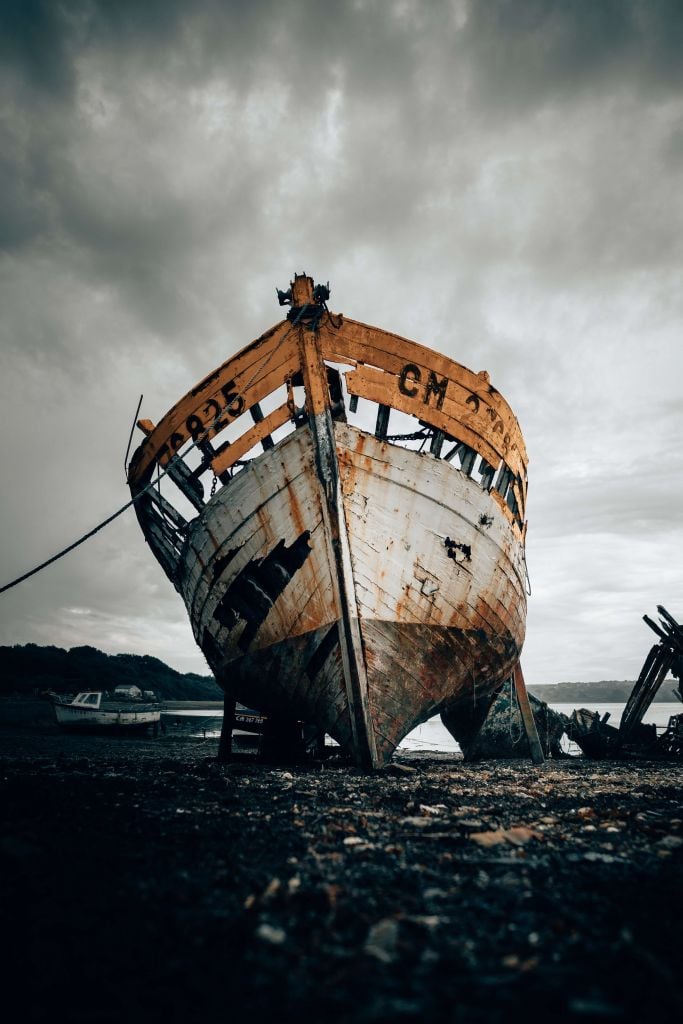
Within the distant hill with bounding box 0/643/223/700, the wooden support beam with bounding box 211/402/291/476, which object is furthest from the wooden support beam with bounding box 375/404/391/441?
the distant hill with bounding box 0/643/223/700

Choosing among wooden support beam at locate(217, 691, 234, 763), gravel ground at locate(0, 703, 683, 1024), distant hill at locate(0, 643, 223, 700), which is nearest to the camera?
gravel ground at locate(0, 703, 683, 1024)

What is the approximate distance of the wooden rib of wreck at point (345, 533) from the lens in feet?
17.0

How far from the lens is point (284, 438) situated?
5.61m

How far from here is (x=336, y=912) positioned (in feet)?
5.12

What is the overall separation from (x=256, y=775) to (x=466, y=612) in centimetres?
311

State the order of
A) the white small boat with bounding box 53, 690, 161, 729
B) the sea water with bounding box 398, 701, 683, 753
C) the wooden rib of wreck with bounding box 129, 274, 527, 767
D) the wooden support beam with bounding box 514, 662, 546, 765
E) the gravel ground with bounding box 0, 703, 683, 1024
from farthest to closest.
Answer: the sea water with bounding box 398, 701, 683, 753 < the white small boat with bounding box 53, 690, 161, 729 < the wooden support beam with bounding box 514, 662, 546, 765 < the wooden rib of wreck with bounding box 129, 274, 527, 767 < the gravel ground with bounding box 0, 703, 683, 1024

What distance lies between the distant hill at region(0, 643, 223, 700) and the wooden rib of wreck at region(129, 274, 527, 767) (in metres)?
46.2

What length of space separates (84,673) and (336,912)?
65.8 metres

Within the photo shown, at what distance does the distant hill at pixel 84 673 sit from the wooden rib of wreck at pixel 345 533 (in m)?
46.2

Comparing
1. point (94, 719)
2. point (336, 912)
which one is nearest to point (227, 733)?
point (336, 912)

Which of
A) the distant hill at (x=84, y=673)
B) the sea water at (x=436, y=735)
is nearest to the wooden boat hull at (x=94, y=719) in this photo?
the sea water at (x=436, y=735)

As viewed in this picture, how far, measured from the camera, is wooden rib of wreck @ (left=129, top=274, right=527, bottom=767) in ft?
17.0

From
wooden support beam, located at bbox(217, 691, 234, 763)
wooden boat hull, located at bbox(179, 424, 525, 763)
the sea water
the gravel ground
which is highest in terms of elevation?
wooden boat hull, located at bbox(179, 424, 525, 763)

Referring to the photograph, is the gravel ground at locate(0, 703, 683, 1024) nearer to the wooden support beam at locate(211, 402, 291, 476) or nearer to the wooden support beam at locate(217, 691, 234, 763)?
the wooden support beam at locate(211, 402, 291, 476)
